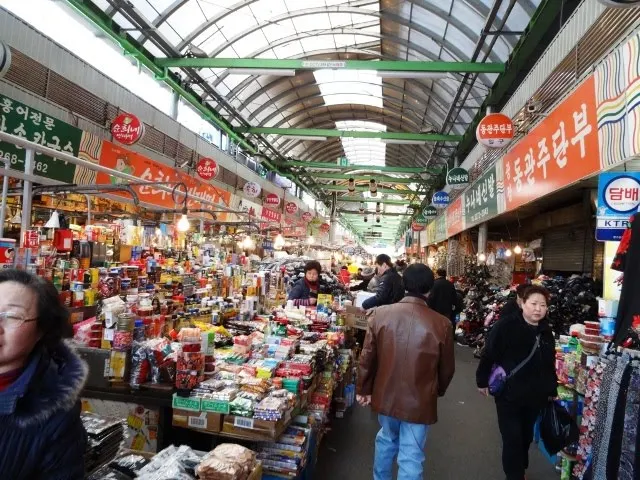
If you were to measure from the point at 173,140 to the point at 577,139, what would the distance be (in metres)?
9.26

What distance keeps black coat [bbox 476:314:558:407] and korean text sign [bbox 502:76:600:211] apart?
6.10 ft

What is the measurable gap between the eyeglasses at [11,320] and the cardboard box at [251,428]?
5.57 ft

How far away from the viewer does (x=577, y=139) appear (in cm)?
471

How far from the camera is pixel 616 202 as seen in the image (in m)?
3.92

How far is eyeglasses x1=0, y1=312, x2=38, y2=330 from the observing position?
1400mm

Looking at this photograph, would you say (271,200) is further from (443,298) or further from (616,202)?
(616,202)

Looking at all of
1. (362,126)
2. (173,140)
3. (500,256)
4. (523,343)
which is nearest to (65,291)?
(523,343)

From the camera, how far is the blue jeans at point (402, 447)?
3082mm

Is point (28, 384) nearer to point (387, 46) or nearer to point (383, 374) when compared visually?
point (383, 374)

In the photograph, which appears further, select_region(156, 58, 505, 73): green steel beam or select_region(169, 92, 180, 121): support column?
select_region(169, 92, 180, 121): support column

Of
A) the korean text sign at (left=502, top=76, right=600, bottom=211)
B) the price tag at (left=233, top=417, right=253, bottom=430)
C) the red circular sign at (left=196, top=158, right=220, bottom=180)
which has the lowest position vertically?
the price tag at (left=233, top=417, right=253, bottom=430)

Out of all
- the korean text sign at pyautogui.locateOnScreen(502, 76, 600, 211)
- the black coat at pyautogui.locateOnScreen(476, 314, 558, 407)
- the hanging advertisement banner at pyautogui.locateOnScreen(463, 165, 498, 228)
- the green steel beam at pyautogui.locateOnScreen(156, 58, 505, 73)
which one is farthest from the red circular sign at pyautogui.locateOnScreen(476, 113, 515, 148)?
the black coat at pyautogui.locateOnScreen(476, 314, 558, 407)

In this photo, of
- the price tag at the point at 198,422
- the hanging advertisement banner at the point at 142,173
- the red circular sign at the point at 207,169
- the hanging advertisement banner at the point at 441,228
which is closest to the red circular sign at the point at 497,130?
the hanging advertisement banner at the point at 142,173

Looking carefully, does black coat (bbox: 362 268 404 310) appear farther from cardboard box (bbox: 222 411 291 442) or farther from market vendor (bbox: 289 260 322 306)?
cardboard box (bbox: 222 411 291 442)
